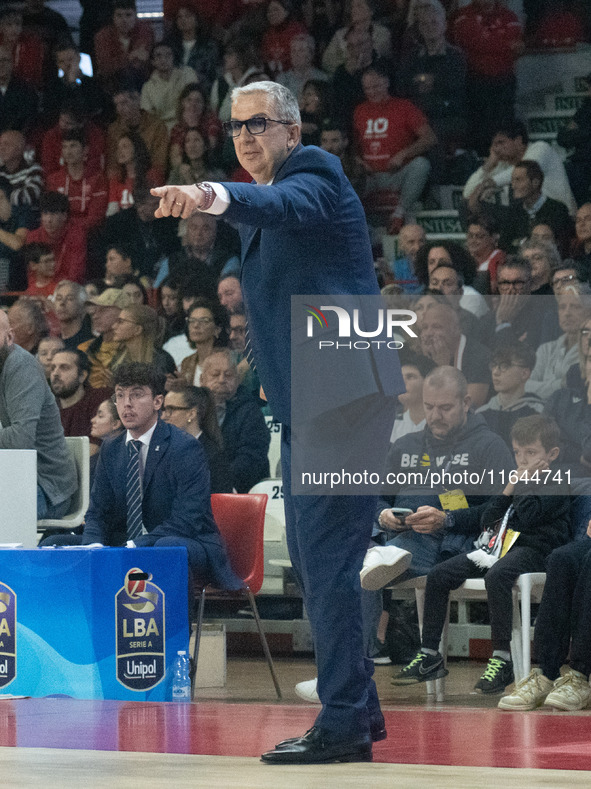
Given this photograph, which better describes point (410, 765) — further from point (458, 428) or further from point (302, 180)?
point (458, 428)

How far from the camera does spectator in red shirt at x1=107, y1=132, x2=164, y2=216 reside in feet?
26.8

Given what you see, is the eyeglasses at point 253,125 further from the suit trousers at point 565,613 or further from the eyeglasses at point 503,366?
the eyeglasses at point 503,366

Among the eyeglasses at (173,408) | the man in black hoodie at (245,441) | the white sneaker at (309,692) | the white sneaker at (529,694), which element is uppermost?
the eyeglasses at (173,408)

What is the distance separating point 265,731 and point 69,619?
4.26 feet

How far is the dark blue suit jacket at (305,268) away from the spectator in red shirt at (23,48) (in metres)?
6.95

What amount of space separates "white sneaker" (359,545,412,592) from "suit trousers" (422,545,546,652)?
0.18m

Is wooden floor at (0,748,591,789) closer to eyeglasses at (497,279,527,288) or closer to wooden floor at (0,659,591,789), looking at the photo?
wooden floor at (0,659,591,789)

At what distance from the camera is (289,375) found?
254 centimetres

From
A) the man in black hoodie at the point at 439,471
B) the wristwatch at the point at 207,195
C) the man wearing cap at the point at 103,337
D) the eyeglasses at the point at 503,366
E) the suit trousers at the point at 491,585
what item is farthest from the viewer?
the man wearing cap at the point at 103,337

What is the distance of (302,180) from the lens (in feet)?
8.04

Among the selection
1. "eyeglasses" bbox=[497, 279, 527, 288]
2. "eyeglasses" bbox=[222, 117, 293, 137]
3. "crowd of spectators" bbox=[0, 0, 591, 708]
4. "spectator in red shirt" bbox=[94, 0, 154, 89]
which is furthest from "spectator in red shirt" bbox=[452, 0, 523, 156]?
"eyeglasses" bbox=[222, 117, 293, 137]

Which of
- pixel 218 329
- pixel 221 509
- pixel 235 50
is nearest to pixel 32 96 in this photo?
pixel 235 50

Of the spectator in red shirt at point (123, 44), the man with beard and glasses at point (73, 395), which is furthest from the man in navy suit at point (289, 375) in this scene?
the spectator in red shirt at point (123, 44)

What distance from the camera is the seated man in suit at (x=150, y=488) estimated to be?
473 cm
